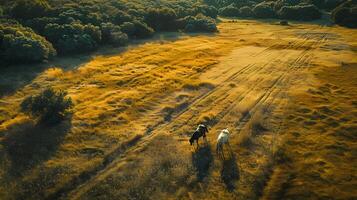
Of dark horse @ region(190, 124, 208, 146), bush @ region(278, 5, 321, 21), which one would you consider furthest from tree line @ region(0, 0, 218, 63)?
bush @ region(278, 5, 321, 21)

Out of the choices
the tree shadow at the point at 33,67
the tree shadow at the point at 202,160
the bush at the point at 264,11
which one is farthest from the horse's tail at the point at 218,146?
the bush at the point at 264,11

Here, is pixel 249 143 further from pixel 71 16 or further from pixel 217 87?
pixel 71 16

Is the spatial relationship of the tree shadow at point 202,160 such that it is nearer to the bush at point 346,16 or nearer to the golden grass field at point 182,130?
the golden grass field at point 182,130

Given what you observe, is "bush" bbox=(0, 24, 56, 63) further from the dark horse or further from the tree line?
the dark horse

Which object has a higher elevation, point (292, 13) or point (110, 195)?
point (292, 13)

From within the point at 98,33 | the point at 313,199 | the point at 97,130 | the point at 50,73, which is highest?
the point at 98,33

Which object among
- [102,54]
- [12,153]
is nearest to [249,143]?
[12,153]

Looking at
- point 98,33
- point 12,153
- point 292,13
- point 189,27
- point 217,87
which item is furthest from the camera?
point 292,13
